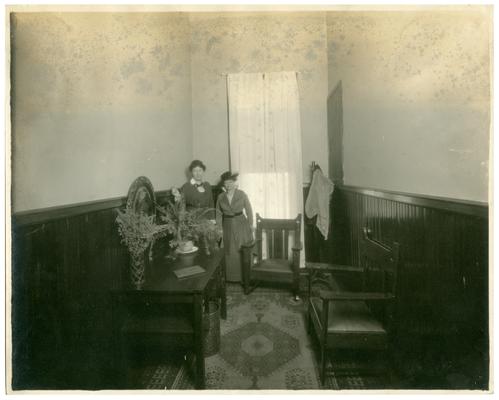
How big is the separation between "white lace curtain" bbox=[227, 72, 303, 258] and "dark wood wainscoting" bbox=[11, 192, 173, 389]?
2919 millimetres

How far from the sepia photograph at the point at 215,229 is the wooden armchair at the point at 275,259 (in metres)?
0.03

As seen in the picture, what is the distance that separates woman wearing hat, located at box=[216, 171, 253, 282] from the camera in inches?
165

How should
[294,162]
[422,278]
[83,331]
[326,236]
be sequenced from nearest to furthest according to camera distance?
[83,331] < [422,278] < [326,236] < [294,162]

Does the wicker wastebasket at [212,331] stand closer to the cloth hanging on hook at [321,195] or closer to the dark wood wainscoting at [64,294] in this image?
the dark wood wainscoting at [64,294]

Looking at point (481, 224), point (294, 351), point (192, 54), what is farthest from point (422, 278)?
point (192, 54)

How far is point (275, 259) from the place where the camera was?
394cm

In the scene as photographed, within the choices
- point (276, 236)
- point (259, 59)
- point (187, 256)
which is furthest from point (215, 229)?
point (259, 59)

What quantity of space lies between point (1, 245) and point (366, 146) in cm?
311

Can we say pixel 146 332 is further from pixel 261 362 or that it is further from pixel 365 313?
pixel 365 313

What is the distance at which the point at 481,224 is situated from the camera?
1.41 meters

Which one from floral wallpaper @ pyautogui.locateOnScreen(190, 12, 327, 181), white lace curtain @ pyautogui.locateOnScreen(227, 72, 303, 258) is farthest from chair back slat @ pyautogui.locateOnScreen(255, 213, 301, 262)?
floral wallpaper @ pyautogui.locateOnScreen(190, 12, 327, 181)

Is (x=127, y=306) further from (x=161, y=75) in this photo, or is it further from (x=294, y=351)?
(x=161, y=75)

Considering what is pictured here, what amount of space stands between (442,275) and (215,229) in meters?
1.91

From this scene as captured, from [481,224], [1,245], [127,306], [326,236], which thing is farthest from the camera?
[326,236]
